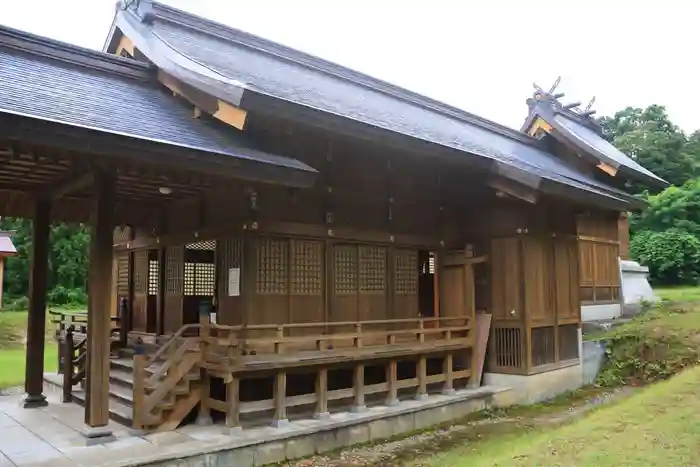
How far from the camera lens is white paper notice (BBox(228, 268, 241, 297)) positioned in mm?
8719

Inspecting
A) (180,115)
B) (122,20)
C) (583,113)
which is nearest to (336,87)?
(122,20)

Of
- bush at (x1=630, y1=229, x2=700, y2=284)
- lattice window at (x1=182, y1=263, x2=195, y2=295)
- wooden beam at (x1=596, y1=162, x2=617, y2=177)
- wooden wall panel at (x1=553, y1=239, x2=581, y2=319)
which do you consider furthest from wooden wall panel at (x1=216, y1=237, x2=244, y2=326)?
bush at (x1=630, y1=229, x2=700, y2=284)

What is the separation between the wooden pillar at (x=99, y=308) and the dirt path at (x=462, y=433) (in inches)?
95.1

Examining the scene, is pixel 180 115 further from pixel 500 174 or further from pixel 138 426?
pixel 500 174

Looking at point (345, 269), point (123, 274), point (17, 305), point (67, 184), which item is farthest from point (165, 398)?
point (17, 305)

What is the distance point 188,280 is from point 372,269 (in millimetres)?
3217

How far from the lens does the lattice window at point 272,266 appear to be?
882 centimetres

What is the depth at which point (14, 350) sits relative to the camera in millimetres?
20094

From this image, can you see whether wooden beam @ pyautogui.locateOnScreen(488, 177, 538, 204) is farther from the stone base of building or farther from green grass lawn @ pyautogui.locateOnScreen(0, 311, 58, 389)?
green grass lawn @ pyautogui.locateOnScreen(0, 311, 58, 389)

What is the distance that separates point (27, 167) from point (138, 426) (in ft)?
11.7

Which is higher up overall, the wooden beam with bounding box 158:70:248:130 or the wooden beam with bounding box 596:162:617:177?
the wooden beam with bounding box 596:162:617:177

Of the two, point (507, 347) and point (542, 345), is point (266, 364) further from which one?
point (542, 345)

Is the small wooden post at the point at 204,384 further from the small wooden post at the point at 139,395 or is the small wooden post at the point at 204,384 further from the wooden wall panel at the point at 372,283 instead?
the wooden wall panel at the point at 372,283

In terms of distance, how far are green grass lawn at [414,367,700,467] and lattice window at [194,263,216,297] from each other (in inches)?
198
